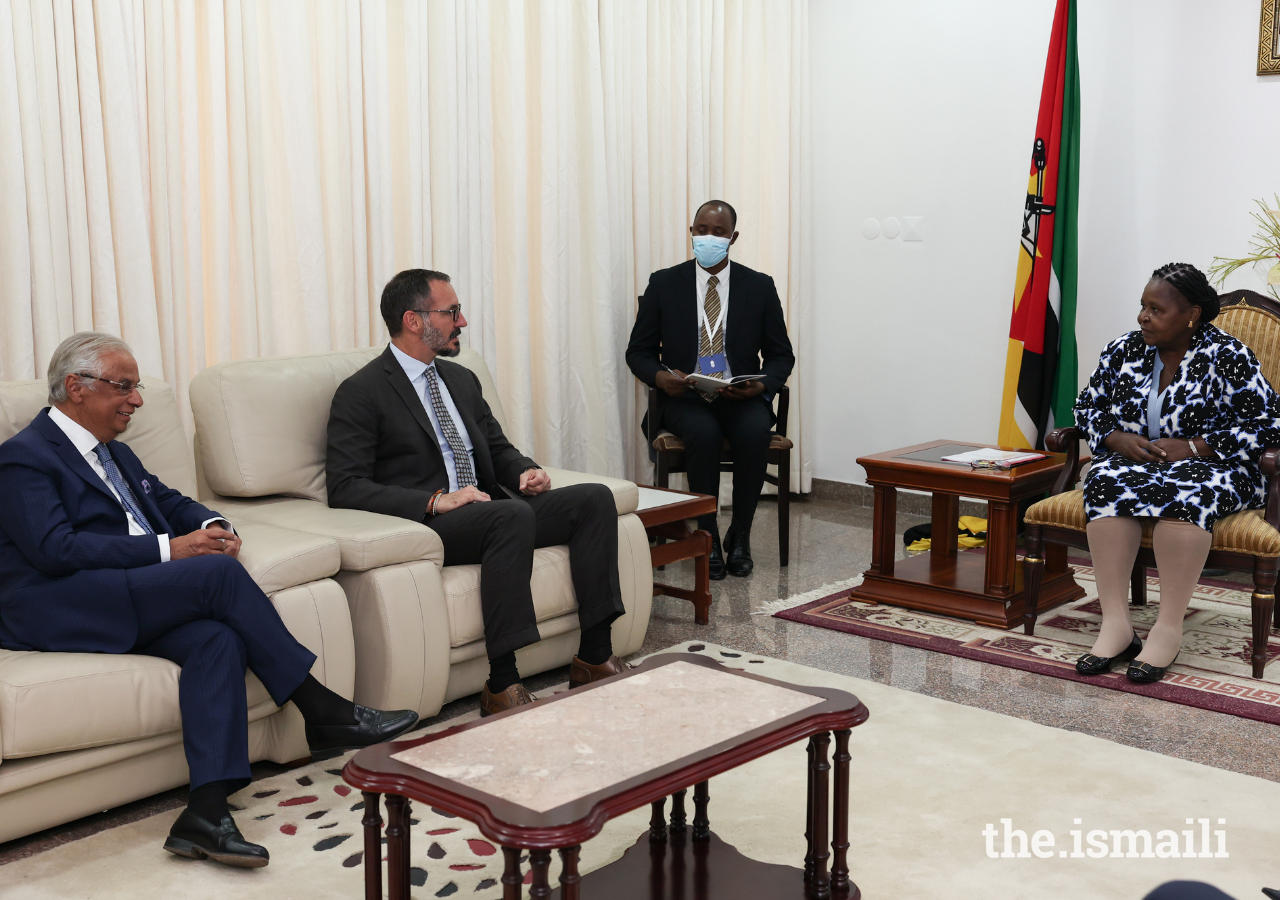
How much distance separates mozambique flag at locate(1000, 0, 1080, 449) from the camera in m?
5.09

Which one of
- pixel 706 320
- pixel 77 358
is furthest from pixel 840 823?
pixel 706 320

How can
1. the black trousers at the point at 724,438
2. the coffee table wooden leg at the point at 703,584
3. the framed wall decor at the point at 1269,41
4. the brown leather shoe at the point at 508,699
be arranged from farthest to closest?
the black trousers at the point at 724,438 → the framed wall decor at the point at 1269,41 → the coffee table wooden leg at the point at 703,584 → the brown leather shoe at the point at 508,699

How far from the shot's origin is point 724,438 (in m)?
4.99

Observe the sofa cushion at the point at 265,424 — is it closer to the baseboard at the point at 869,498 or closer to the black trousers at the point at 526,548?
the black trousers at the point at 526,548

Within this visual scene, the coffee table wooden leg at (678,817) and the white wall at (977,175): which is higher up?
the white wall at (977,175)

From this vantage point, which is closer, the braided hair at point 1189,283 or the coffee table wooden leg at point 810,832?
the coffee table wooden leg at point 810,832

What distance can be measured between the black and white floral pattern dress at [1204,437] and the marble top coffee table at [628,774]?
1802mm

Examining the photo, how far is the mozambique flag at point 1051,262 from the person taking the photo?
509 cm

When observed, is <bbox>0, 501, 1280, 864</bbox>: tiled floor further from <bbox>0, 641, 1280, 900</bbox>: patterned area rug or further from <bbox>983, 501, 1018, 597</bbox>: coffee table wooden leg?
<bbox>983, 501, 1018, 597</bbox>: coffee table wooden leg

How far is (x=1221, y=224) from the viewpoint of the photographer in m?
4.91

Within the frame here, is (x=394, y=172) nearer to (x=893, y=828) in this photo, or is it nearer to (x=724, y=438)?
(x=724, y=438)

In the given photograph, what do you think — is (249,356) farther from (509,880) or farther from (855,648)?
(509,880)

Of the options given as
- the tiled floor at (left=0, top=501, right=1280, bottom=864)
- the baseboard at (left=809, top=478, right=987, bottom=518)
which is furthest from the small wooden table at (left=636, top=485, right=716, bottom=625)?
the baseboard at (left=809, top=478, right=987, bottom=518)

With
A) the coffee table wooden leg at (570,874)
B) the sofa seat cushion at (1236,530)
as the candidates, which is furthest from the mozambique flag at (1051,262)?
the coffee table wooden leg at (570,874)
